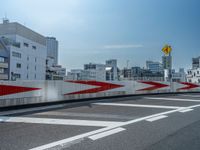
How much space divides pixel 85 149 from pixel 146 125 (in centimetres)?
244

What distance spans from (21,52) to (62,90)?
2349 inches

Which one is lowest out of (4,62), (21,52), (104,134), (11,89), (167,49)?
(104,134)

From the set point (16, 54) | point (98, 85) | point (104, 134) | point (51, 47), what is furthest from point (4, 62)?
point (51, 47)

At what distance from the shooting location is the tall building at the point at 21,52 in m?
55.7

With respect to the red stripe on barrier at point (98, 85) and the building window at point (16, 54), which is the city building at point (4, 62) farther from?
the red stripe on barrier at point (98, 85)

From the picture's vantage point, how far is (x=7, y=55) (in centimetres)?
5572

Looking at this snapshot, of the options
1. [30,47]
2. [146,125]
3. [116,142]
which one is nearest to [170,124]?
[146,125]

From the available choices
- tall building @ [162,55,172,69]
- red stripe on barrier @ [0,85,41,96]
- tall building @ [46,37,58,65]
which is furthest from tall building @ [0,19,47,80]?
tall building @ [46,37,58,65]

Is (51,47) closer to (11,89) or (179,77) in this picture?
(179,77)

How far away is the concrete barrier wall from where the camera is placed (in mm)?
7547

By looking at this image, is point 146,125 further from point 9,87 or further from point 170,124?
point 9,87

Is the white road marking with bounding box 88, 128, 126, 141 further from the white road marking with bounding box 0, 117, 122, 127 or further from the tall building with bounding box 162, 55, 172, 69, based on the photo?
the tall building with bounding box 162, 55, 172, 69

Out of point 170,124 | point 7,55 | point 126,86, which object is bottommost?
point 170,124

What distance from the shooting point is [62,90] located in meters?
9.50
